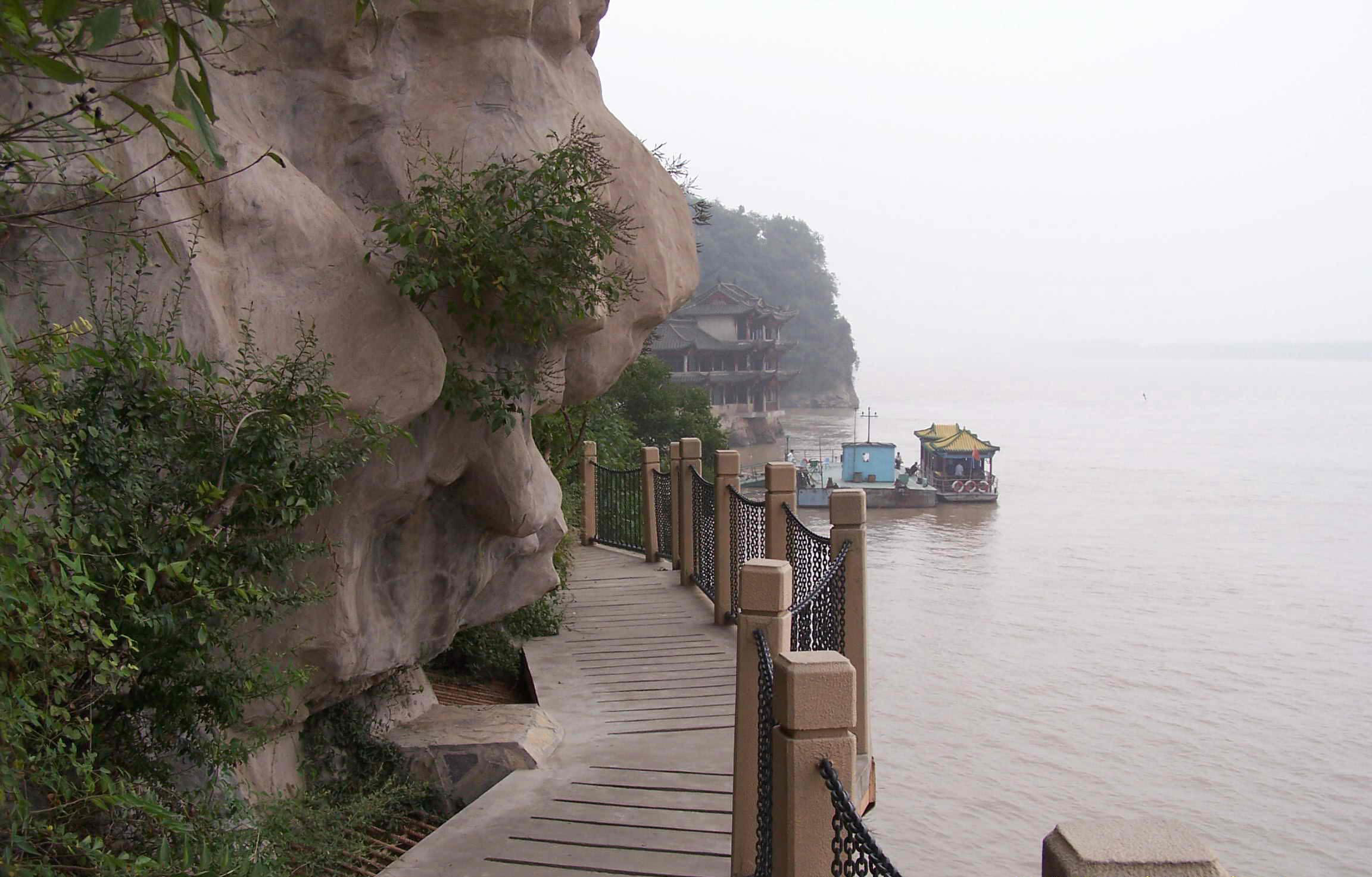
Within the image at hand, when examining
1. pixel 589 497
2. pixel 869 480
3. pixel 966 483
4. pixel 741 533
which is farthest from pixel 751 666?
pixel 966 483

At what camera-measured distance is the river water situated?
54.1ft

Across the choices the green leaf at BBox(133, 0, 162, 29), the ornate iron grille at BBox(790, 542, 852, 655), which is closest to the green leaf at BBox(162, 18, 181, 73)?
the green leaf at BBox(133, 0, 162, 29)

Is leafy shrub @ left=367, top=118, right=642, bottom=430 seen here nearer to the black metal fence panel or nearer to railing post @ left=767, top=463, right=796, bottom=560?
the black metal fence panel

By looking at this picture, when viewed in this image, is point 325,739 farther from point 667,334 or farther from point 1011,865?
point 667,334

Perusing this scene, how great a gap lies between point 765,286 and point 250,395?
74496 mm

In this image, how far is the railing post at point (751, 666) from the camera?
14.7 ft

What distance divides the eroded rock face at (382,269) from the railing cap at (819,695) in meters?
2.85

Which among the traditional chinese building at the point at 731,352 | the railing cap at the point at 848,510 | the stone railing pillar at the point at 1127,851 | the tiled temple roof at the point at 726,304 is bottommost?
the stone railing pillar at the point at 1127,851

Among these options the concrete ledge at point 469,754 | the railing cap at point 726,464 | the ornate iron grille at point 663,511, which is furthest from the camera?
the ornate iron grille at point 663,511

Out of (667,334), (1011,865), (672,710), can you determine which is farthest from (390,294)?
(667,334)

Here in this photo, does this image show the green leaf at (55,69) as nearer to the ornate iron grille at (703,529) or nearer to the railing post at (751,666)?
the railing post at (751,666)

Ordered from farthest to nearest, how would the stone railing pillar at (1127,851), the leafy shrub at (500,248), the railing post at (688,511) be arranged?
1. the railing post at (688,511)
2. the leafy shrub at (500,248)
3. the stone railing pillar at (1127,851)

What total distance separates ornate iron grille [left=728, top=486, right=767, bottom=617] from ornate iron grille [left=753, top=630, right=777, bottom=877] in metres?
4.23

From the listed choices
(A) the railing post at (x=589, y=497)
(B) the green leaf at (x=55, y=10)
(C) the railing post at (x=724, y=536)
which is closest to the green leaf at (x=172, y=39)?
(B) the green leaf at (x=55, y=10)
